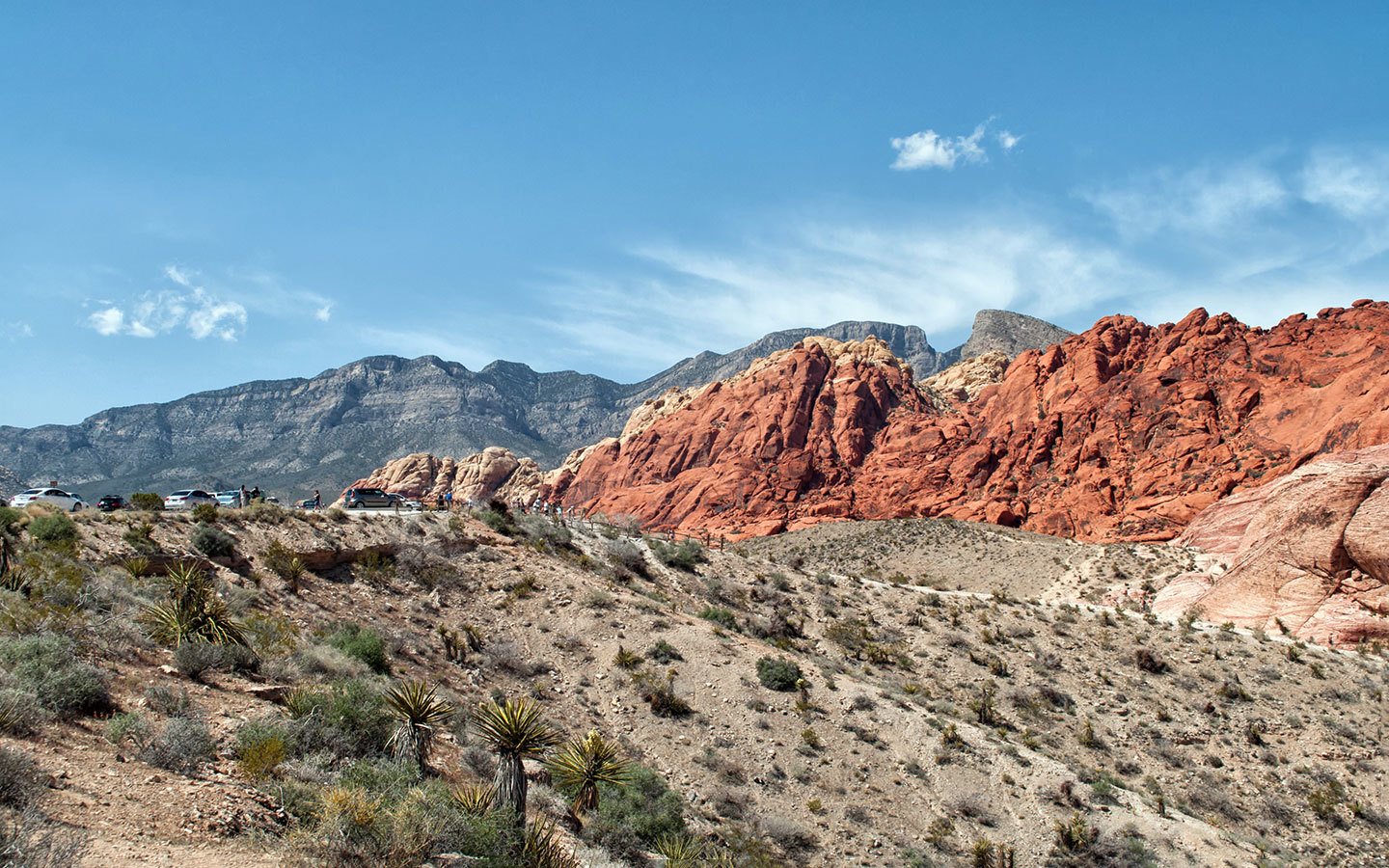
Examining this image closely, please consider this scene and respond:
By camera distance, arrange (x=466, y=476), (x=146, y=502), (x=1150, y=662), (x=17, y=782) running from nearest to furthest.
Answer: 1. (x=17, y=782)
2. (x=146, y=502)
3. (x=1150, y=662)
4. (x=466, y=476)

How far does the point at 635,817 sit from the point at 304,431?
159109 millimetres

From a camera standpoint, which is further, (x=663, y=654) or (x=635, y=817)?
(x=663, y=654)

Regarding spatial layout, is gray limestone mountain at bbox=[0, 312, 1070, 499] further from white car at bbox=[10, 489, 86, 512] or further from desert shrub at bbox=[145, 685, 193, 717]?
desert shrub at bbox=[145, 685, 193, 717]

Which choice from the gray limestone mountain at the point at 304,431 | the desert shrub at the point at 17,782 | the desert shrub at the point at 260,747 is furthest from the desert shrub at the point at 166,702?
the gray limestone mountain at the point at 304,431

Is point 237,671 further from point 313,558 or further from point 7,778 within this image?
point 313,558

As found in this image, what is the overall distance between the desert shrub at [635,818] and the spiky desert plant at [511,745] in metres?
2.72

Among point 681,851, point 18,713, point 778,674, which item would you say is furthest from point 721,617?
point 18,713

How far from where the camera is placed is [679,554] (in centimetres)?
3919

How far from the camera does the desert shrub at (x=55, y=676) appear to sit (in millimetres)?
11883

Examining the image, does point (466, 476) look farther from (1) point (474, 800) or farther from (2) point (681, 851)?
(1) point (474, 800)

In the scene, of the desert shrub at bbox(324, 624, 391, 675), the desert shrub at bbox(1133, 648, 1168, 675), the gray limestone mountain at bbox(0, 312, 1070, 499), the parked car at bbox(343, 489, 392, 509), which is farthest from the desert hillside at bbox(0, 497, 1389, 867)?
the gray limestone mountain at bbox(0, 312, 1070, 499)

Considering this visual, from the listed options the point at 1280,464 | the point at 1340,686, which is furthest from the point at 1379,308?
the point at 1340,686

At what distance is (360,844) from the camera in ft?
32.8

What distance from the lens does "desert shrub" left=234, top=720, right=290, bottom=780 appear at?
469 inches
